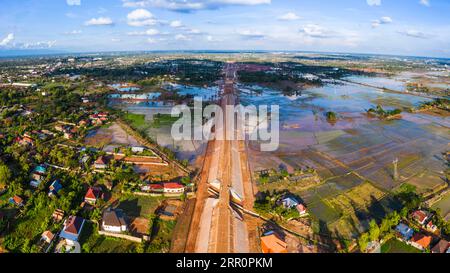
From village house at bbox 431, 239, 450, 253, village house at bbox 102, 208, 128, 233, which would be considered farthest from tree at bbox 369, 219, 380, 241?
village house at bbox 102, 208, 128, 233

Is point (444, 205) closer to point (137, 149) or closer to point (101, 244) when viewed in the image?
point (101, 244)

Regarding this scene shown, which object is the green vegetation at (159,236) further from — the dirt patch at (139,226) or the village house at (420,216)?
the village house at (420,216)

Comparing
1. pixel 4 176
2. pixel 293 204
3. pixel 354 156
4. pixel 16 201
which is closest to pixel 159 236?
pixel 293 204

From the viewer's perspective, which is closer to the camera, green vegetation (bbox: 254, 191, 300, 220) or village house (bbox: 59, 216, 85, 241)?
village house (bbox: 59, 216, 85, 241)

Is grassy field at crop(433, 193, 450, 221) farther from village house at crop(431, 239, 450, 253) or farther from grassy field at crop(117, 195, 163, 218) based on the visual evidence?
grassy field at crop(117, 195, 163, 218)

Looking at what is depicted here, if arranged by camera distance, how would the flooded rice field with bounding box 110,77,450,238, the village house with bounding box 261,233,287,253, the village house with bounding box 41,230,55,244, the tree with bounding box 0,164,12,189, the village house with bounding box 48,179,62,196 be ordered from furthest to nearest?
the tree with bounding box 0,164,12,189 → the village house with bounding box 48,179,62,196 → the flooded rice field with bounding box 110,77,450,238 → the village house with bounding box 41,230,55,244 → the village house with bounding box 261,233,287,253

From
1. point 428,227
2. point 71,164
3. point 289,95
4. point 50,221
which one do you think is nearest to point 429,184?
point 428,227
